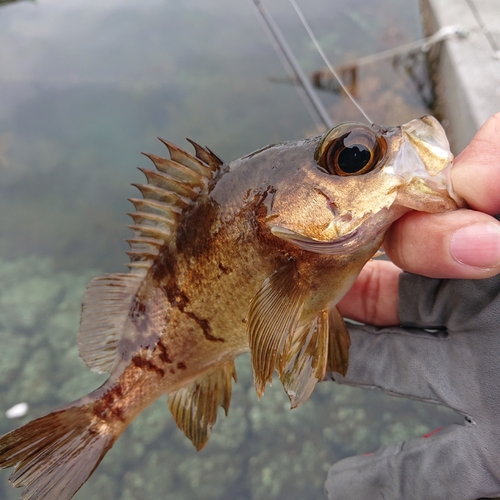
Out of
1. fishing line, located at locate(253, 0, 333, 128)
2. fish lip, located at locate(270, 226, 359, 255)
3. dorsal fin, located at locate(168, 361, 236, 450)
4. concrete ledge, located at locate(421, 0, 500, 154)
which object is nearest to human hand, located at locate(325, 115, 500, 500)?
fish lip, located at locate(270, 226, 359, 255)

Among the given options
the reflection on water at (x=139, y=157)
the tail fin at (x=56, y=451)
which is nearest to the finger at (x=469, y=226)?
the tail fin at (x=56, y=451)

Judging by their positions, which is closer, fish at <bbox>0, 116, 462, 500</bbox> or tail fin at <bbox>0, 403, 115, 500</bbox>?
fish at <bbox>0, 116, 462, 500</bbox>

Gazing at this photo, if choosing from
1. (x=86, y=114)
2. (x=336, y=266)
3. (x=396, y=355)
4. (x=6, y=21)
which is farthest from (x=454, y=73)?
(x=6, y=21)

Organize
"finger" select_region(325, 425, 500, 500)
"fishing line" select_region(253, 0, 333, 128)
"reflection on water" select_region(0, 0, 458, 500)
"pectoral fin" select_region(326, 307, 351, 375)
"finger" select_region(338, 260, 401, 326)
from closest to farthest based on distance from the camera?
"finger" select_region(325, 425, 500, 500) → "pectoral fin" select_region(326, 307, 351, 375) → "finger" select_region(338, 260, 401, 326) → "reflection on water" select_region(0, 0, 458, 500) → "fishing line" select_region(253, 0, 333, 128)

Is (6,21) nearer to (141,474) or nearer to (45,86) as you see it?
(45,86)

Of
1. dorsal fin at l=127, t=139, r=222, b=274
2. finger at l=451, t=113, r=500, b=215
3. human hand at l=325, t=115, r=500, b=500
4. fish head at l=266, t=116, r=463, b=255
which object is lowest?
human hand at l=325, t=115, r=500, b=500

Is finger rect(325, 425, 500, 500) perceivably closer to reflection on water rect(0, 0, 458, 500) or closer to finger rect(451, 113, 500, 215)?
reflection on water rect(0, 0, 458, 500)

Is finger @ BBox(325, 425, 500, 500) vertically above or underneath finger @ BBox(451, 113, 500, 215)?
underneath
